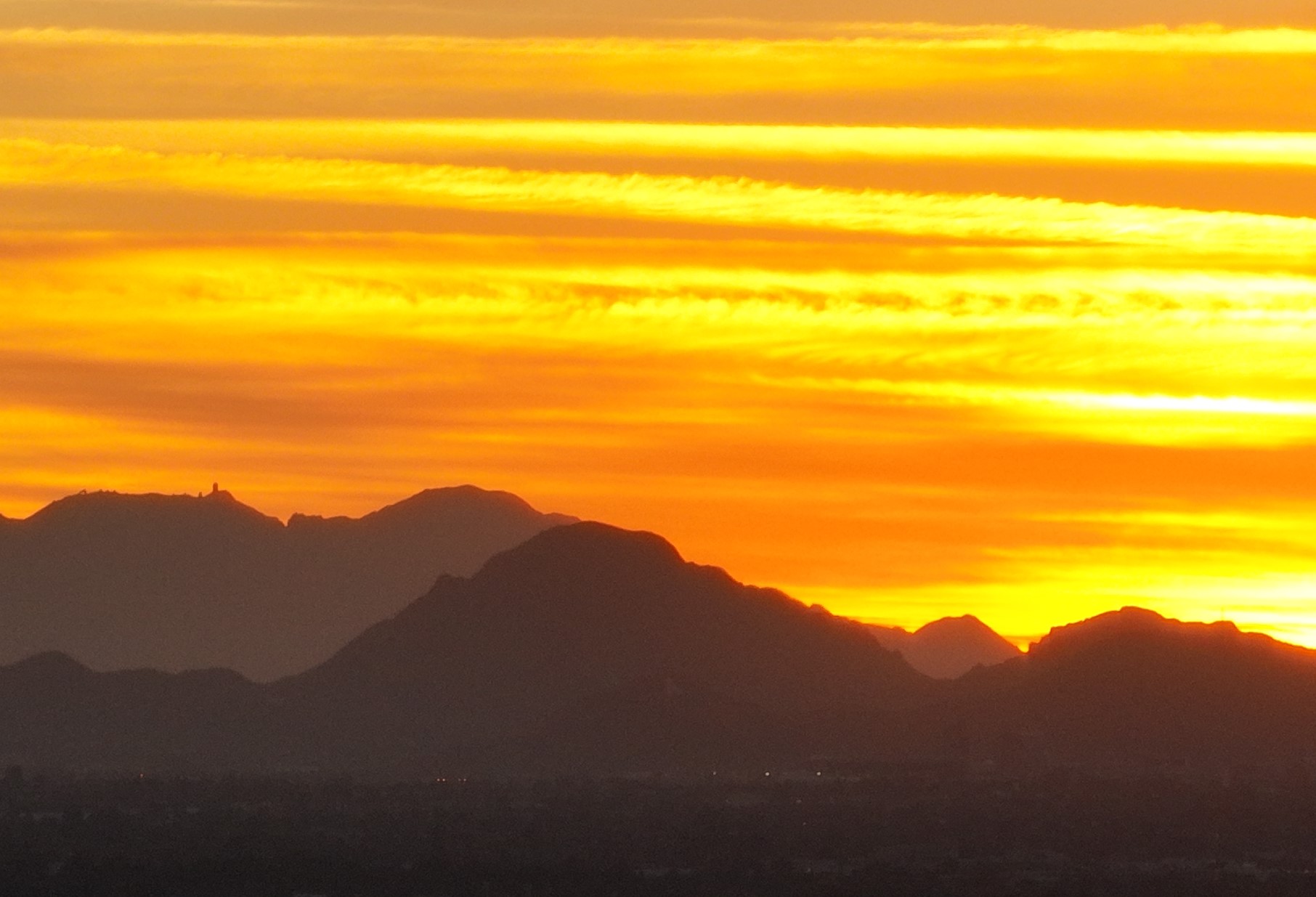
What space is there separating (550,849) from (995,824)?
31864 mm

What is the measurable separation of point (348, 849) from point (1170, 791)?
6920 cm

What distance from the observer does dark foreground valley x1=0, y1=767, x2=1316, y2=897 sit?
12988 centimetres

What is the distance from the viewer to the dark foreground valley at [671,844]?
12988 centimetres

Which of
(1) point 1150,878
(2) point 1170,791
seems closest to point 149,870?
(1) point 1150,878

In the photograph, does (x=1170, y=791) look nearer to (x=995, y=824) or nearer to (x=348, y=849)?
(x=995, y=824)

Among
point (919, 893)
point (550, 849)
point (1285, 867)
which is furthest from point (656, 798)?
point (919, 893)

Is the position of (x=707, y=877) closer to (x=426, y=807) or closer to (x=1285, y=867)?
(x=1285, y=867)

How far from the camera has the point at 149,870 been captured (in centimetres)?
13600

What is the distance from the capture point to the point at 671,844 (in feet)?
508

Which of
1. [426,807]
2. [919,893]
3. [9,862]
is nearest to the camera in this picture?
[919,893]

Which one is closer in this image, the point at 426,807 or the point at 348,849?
the point at 348,849

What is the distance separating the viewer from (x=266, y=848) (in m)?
150

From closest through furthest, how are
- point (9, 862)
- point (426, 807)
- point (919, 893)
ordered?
point (919, 893) → point (9, 862) → point (426, 807)

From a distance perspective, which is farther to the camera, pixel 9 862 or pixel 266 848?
pixel 266 848
